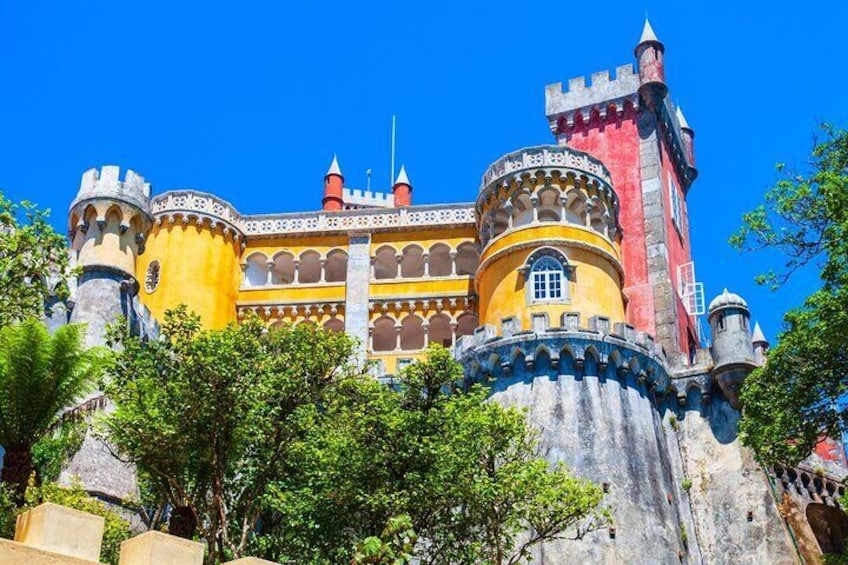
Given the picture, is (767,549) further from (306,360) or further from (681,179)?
(681,179)

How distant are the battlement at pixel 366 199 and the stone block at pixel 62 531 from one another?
69.4 m

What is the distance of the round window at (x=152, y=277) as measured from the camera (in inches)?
1983

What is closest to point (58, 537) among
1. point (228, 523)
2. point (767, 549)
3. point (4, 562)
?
point (4, 562)

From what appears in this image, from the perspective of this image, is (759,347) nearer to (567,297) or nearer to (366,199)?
(567,297)

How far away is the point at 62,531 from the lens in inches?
578

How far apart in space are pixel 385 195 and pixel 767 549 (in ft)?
166

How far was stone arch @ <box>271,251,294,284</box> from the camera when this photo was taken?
5356cm

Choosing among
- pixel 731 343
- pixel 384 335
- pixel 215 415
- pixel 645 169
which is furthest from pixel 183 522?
pixel 645 169

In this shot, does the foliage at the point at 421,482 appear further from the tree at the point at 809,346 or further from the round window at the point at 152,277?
the round window at the point at 152,277

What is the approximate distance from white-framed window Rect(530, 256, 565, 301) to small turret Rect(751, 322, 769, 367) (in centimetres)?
752

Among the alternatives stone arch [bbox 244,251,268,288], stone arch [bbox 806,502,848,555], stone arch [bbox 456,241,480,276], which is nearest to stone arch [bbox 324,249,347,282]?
stone arch [bbox 244,251,268,288]

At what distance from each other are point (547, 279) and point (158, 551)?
31.8 m

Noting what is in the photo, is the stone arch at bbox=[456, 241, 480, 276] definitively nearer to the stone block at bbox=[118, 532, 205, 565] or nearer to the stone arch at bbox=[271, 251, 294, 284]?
the stone arch at bbox=[271, 251, 294, 284]

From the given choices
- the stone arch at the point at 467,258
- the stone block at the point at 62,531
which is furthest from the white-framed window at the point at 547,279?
the stone block at the point at 62,531
